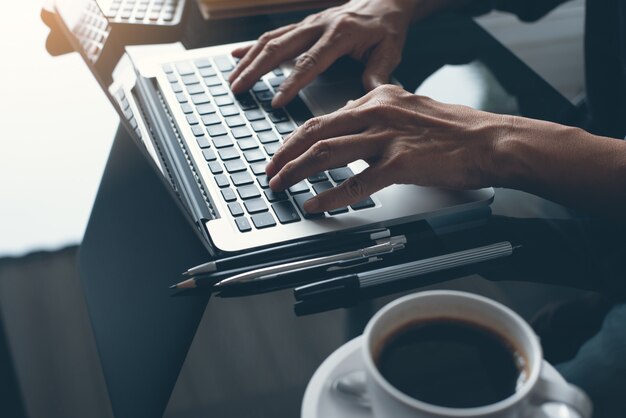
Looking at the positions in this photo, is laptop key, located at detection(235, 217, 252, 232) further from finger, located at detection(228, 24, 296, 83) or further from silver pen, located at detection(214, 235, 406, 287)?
finger, located at detection(228, 24, 296, 83)

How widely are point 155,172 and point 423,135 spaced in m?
0.28

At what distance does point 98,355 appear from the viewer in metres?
0.55

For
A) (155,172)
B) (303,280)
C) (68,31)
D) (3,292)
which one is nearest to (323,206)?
(303,280)

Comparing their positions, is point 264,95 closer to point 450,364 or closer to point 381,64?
point 381,64

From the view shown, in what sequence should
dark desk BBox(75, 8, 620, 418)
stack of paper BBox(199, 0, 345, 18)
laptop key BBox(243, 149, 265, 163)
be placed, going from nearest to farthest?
dark desk BBox(75, 8, 620, 418)
laptop key BBox(243, 149, 265, 163)
stack of paper BBox(199, 0, 345, 18)

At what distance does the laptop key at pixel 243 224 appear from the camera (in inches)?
26.3

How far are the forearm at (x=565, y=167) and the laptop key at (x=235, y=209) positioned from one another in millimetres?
252

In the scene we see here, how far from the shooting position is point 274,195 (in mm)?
714

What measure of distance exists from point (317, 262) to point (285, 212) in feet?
0.24

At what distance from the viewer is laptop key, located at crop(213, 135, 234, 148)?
797mm

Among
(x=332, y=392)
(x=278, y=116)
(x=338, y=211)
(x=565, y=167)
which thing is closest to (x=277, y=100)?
(x=278, y=116)

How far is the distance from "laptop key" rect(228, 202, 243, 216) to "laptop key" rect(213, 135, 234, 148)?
12 centimetres

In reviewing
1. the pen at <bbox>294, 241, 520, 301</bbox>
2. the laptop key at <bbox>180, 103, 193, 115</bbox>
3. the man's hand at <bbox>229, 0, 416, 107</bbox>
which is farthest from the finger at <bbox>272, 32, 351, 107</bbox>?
the pen at <bbox>294, 241, 520, 301</bbox>

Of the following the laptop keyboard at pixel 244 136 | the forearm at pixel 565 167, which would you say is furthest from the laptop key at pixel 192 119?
the forearm at pixel 565 167
